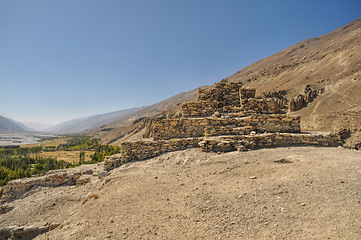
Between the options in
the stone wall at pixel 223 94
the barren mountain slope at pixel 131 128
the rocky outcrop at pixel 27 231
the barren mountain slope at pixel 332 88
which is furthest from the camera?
the barren mountain slope at pixel 131 128

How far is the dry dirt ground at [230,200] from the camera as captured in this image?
3.14 meters

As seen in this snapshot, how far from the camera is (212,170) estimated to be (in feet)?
20.4

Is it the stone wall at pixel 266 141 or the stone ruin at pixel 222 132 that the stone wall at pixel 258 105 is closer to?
the stone ruin at pixel 222 132

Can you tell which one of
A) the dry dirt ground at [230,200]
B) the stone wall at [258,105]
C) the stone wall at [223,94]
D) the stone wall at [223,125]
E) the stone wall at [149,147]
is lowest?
the dry dirt ground at [230,200]

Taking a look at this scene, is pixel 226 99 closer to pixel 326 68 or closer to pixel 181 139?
pixel 181 139

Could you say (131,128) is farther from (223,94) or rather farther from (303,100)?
(223,94)

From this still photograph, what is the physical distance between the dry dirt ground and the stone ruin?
58 centimetres

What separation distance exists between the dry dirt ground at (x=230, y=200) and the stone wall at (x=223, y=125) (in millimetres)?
1429

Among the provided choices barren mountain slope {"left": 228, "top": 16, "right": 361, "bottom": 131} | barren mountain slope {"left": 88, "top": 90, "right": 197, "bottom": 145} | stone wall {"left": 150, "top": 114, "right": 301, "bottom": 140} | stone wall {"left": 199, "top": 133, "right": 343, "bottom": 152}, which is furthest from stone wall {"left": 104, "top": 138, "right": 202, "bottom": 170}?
barren mountain slope {"left": 88, "top": 90, "right": 197, "bottom": 145}

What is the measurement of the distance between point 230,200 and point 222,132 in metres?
4.42

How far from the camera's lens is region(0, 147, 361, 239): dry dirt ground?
10.3 ft

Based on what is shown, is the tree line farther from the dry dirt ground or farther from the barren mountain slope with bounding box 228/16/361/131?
the barren mountain slope with bounding box 228/16/361/131

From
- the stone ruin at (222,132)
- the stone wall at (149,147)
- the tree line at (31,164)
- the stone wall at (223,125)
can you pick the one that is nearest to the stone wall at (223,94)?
the stone ruin at (222,132)

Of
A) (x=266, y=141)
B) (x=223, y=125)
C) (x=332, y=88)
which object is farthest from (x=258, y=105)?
(x=332, y=88)
